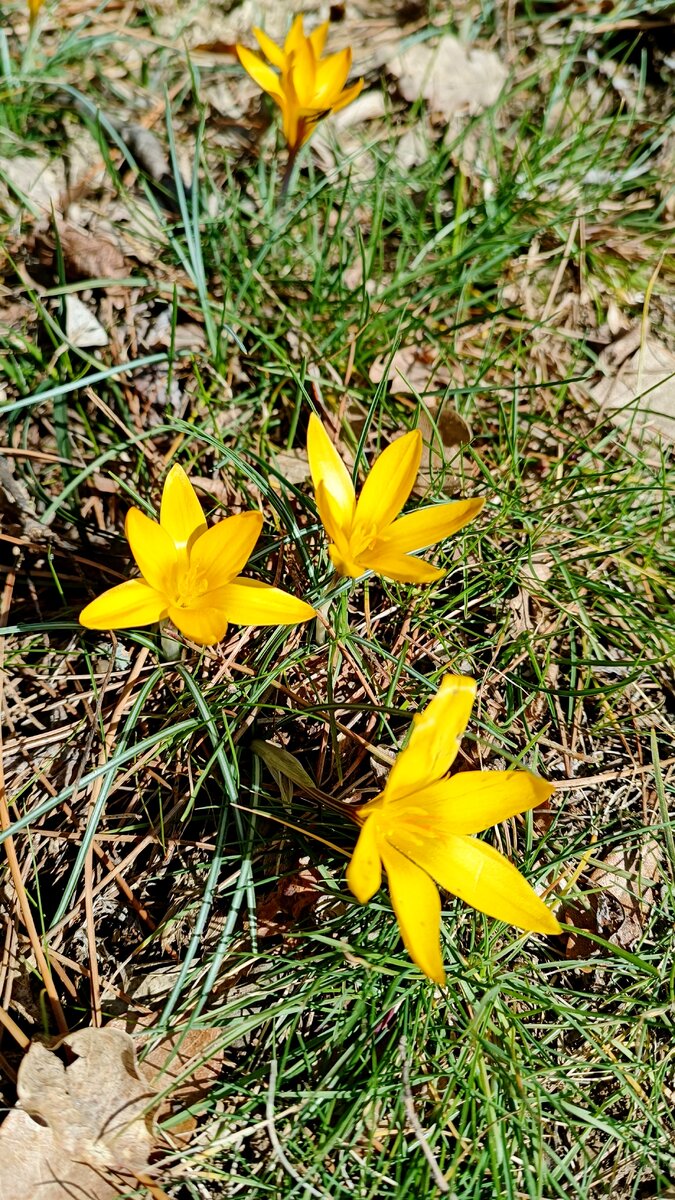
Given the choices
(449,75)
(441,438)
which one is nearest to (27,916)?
(441,438)

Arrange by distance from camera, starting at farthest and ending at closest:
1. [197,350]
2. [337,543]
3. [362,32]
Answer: [362,32] → [197,350] → [337,543]

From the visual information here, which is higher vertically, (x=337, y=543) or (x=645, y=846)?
(x=337, y=543)

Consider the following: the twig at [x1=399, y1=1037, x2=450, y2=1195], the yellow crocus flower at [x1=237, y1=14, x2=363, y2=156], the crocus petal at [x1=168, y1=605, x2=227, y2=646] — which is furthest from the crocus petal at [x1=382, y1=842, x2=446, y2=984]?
the yellow crocus flower at [x1=237, y1=14, x2=363, y2=156]

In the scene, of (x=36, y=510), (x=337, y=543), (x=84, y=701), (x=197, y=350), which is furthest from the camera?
(x=197, y=350)

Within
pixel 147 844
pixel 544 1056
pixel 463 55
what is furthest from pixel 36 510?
pixel 463 55

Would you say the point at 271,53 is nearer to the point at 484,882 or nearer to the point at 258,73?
the point at 258,73

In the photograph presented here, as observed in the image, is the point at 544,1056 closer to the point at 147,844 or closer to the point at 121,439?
the point at 147,844

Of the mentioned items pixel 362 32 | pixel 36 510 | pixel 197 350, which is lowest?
pixel 36 510

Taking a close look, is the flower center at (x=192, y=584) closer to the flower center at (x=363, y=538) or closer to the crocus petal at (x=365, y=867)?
the flower center at (x=363, y=538)

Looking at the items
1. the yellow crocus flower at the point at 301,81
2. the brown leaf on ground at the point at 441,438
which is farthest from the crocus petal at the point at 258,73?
the brown leaf on ground at the point at 441,438

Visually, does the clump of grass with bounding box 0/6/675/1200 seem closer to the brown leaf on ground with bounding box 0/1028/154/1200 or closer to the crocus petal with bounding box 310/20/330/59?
the brown leaf on ground with bounding box 0/1028/154/1200
